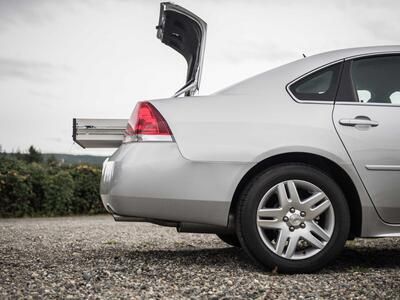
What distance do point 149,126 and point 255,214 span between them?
97 cm

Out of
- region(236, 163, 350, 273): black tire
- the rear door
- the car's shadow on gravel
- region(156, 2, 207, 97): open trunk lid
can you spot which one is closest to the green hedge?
the car's shadow on gravel

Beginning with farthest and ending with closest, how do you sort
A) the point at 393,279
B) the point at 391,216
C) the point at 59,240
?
1. the point at 59,240
2. the point at 391,216
3. the point at 393,279

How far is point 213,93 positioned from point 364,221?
1.43 metres

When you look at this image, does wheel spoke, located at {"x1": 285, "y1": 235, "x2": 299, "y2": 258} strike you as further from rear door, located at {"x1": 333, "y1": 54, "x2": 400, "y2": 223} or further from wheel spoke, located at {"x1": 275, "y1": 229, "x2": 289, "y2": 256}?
rear door, located at {"x1": 333, "y1": 54, "x2": 400, "y2": 223}

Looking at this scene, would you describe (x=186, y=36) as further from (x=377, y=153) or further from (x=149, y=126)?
(x=377, y=153)

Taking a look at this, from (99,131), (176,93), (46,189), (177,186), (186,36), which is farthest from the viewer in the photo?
(46,189)

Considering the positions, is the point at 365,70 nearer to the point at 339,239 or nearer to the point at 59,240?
the point at 339,239

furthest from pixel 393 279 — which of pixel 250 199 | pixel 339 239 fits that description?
pixel 250 199

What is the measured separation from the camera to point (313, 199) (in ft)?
13.4

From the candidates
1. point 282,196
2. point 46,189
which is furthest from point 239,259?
point 46,189

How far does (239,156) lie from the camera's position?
4.04 meters

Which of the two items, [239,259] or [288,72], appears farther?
[239,259]

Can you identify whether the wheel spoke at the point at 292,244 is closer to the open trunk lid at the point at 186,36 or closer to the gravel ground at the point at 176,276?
the gravel ground at the point at 176,276

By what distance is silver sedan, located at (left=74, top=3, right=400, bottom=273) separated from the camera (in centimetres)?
404
